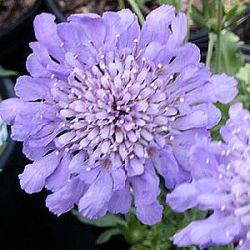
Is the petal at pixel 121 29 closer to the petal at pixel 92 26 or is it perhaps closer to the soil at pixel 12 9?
the petal at pixel 92 26

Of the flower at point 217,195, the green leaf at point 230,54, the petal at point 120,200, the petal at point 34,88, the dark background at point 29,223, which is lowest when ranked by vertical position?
the dark background at point 29,223

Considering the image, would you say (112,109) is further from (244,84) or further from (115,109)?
(244,84)

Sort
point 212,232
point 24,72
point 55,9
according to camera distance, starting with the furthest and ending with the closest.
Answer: point 24,72 < point 55,9 < point 212,232

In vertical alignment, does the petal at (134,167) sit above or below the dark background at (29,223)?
above

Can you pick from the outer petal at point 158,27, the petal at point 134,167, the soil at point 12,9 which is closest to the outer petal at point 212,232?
the petal at point 134,167

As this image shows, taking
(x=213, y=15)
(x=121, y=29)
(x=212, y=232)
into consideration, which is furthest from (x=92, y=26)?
(x=213, y=15)

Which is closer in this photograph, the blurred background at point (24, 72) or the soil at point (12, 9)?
the blurred background at point (24, 72)

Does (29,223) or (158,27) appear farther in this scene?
(29,223)

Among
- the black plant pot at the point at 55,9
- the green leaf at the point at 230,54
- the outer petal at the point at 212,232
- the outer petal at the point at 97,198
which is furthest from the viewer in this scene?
the black plant pot at the point at 55,9
